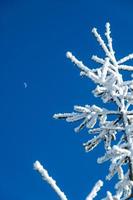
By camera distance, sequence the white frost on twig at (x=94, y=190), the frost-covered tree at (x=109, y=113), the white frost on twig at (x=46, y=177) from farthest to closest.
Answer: the frost-covered tree at (x=109, y=113) → the white frost on twig at (x=94, y=190) → the white frost on twig at (x=46, y=177)

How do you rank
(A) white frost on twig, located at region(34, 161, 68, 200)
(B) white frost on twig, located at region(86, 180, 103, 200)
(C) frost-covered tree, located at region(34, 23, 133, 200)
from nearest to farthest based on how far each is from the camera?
(A) white frost on twig, located at region(34, 161, 68, 200) → (B) white frost on twig, located at region(86, 180, 103, 200) → (C) frost-covered tree, located at region(34, 23, 133, 200)

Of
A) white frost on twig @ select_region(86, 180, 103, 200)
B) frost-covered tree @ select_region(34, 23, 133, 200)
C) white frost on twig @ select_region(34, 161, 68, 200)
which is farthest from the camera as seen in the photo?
frost-covered tree @ select_region(34, 23, 133, 200)

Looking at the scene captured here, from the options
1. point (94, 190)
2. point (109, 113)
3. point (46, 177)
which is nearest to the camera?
point (46, 177)

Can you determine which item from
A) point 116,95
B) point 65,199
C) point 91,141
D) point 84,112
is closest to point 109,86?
point 116,95

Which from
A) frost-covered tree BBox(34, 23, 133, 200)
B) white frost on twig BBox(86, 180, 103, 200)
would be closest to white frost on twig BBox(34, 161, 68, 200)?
white frost on twig BBox(86, 180, 103, 200)

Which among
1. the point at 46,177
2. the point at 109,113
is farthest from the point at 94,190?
the point at 109,113

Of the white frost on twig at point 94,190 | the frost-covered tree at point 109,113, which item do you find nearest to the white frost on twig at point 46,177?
the white frost on twig at point 94,190

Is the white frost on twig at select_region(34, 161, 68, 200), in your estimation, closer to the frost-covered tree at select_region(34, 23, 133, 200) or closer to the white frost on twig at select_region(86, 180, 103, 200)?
the white frost on twig at select_region(86, 180, 103, 200)

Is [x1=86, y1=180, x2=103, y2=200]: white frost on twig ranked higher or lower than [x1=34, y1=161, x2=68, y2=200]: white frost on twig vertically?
lower

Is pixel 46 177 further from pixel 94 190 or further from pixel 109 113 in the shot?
pixel 109 113

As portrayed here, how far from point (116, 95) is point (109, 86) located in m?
0.15

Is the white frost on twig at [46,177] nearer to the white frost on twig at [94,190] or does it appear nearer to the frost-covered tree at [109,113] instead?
the white frost on twig at [94,190]

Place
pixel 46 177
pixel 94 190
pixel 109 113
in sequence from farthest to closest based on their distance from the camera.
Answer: pixel 109 113 → pixel 94 190 → pixel 46 177

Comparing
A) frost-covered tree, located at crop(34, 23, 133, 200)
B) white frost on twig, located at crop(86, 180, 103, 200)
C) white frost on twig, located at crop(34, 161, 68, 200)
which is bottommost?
white frost on twig, located at crop(86, 180, 103, 200)
